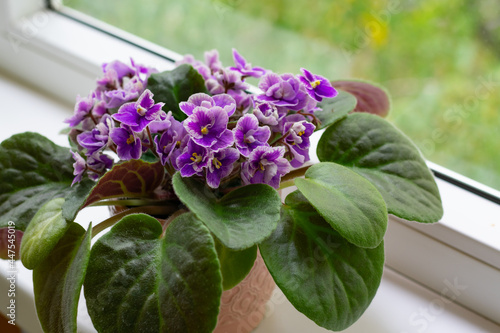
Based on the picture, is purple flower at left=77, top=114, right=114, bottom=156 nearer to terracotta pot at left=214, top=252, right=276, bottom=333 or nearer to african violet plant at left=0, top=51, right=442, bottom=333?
african violet plant at left=0, top=51, right=442, bottom=333

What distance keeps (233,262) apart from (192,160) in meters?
0.11

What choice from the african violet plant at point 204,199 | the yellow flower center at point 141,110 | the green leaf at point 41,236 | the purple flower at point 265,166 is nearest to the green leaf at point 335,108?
the african violet plant at point 204,199

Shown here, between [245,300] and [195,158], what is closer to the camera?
[195,158]

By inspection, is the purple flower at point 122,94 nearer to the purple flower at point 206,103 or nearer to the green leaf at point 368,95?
the purple flower at point 206,103

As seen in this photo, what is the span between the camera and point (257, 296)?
0.67 m

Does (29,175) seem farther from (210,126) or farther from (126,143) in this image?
(210,126)

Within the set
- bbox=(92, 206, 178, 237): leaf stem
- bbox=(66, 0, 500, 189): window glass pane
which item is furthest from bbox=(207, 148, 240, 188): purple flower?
bbox=(66, 0, 500, 189): window glass pane

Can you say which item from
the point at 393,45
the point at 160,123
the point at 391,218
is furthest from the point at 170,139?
the point at 393,45

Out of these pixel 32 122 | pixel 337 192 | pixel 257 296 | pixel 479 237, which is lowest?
pixel 32 122

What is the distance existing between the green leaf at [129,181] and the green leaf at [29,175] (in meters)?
0.09

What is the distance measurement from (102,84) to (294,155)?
26cm

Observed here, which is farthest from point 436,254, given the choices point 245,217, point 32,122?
point 32,122

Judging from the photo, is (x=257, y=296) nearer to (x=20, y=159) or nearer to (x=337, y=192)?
(x=337, y=192)

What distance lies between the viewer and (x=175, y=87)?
0.64 metres
